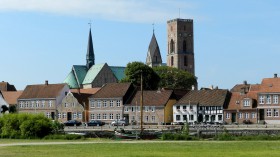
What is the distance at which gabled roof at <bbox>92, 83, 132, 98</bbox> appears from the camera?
123062 millimetres

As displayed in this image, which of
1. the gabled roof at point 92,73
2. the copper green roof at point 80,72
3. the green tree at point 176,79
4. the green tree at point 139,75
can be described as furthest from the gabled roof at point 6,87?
the green tree at point 176,79

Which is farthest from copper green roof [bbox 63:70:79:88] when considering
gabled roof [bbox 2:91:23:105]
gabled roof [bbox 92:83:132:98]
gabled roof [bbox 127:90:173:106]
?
gabled roof [bbox 127:90:173:106]

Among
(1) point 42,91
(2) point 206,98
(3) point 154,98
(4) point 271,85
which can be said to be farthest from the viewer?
(1) point 42,91

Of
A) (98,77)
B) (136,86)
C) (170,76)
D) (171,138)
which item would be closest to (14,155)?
(171,138)

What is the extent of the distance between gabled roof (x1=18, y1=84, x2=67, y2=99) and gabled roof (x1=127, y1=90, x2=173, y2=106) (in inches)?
721

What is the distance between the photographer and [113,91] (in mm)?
124625

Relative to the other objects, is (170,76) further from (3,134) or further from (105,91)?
(3,134)

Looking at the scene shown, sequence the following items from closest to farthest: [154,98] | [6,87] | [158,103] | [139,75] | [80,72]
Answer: [158,103] → [154,98] → [139,75] → [6,87] → [80,72]

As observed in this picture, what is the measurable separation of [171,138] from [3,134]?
1847 cm

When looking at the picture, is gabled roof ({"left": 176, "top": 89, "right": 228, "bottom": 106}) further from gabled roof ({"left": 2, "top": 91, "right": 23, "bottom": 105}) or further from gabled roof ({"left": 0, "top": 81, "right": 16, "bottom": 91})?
gabled roof ({"left": 0, "top": 81, "right": 16, "bottom": 91})

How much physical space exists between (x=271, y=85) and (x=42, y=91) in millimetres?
46603

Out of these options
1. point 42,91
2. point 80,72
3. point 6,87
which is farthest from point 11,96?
point 80,72

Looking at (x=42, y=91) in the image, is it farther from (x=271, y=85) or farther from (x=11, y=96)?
(x=271, y=85)

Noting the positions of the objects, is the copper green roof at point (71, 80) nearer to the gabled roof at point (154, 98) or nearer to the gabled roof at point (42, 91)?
the gabled roof at point (42, 91)
